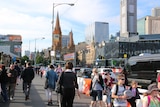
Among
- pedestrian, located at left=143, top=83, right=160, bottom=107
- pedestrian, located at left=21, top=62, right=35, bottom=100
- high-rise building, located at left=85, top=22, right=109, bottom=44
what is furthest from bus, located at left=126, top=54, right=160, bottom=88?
high-rise building, located at left=85, top=22, right=109, bottom=44

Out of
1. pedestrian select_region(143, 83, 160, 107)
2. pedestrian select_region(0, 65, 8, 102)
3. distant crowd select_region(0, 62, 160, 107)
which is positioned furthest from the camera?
pedestrian select_region(0, 65, 8, 102)

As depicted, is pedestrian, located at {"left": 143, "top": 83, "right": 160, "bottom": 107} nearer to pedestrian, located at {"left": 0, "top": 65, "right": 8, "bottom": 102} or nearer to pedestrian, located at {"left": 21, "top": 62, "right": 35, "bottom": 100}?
pedestrian, located at {"left": 0, "top": 65, "right": 8, "bottom": 102}

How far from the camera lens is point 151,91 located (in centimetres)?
510

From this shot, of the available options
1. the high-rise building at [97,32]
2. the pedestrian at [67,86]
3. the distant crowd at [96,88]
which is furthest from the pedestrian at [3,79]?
the high-rise building at [97,32]

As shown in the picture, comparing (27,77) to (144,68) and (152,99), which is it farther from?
(144,68)

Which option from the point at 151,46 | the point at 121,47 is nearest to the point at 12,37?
the point at 121,47

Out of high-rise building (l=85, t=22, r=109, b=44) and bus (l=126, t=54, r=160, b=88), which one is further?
high-rise building (l=85, t=22, r=109, b=44)

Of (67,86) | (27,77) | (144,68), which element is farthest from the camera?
(144,68)

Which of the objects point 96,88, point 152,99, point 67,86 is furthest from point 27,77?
point 152,99

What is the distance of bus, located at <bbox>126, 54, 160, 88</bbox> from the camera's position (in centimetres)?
2197

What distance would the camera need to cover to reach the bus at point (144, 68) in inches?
865

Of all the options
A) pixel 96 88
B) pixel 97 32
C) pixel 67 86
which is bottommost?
pixel 96 88

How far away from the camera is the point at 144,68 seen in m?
23.7

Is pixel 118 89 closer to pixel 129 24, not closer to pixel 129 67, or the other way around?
pixel 129 67
